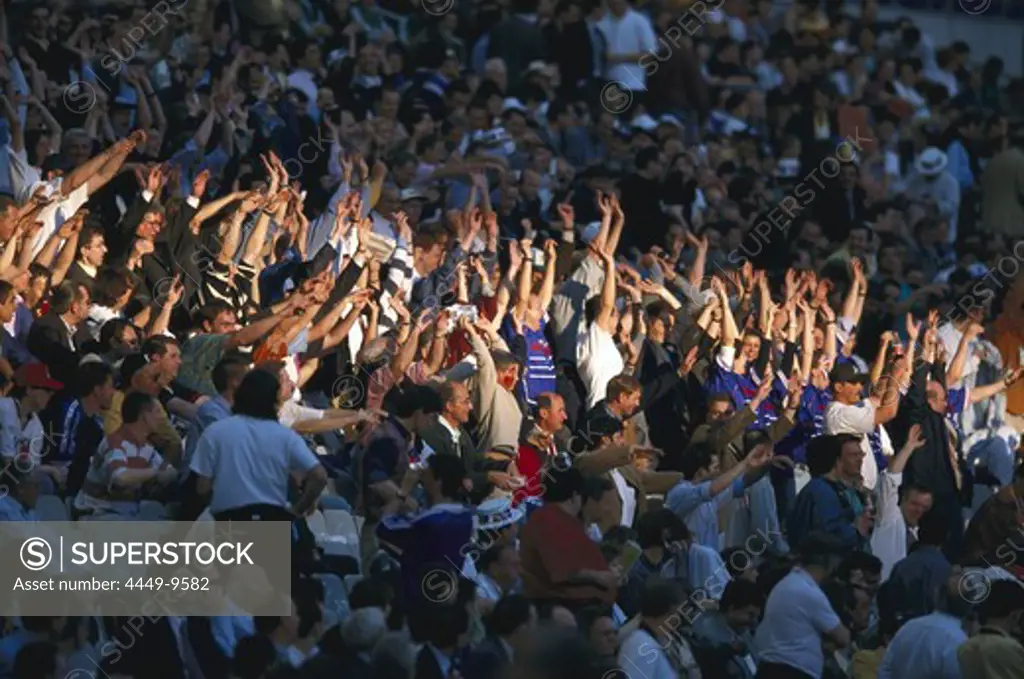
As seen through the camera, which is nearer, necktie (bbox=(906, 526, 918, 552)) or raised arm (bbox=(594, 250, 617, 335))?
necktie (bbox=(906, 526, 918, 552))

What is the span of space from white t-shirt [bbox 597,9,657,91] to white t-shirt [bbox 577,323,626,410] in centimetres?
861

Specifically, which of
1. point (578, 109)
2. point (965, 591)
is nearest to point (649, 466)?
point (965, 591)

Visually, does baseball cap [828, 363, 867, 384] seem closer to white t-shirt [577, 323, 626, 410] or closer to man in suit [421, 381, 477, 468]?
white t-shirt [577, 323, 626, 410]

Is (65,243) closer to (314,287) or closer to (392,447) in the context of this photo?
(314,287)

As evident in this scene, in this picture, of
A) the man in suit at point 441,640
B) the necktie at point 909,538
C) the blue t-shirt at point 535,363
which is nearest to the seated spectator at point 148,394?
the man in suit at point 441,640

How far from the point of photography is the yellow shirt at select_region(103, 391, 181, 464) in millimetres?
13891

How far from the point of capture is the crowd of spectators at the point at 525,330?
1339cm

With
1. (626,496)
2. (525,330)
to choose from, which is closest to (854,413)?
(525,330)

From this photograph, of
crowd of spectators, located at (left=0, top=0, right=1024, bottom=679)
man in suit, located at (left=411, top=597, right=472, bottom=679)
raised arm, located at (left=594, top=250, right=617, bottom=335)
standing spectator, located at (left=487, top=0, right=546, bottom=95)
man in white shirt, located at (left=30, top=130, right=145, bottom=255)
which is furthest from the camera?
standing spectator, located at (left=487, top=0, right=546, bottom=95)

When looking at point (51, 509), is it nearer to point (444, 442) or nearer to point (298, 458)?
A: point (298, 458)

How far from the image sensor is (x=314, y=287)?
55.0ft

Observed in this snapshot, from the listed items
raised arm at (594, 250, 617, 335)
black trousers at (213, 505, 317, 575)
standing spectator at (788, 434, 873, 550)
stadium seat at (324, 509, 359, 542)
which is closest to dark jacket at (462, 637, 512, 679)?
black trousers at (213, 505, 317, 575)

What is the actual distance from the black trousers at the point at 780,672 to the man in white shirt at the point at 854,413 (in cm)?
476

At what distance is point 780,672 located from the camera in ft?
45.3
